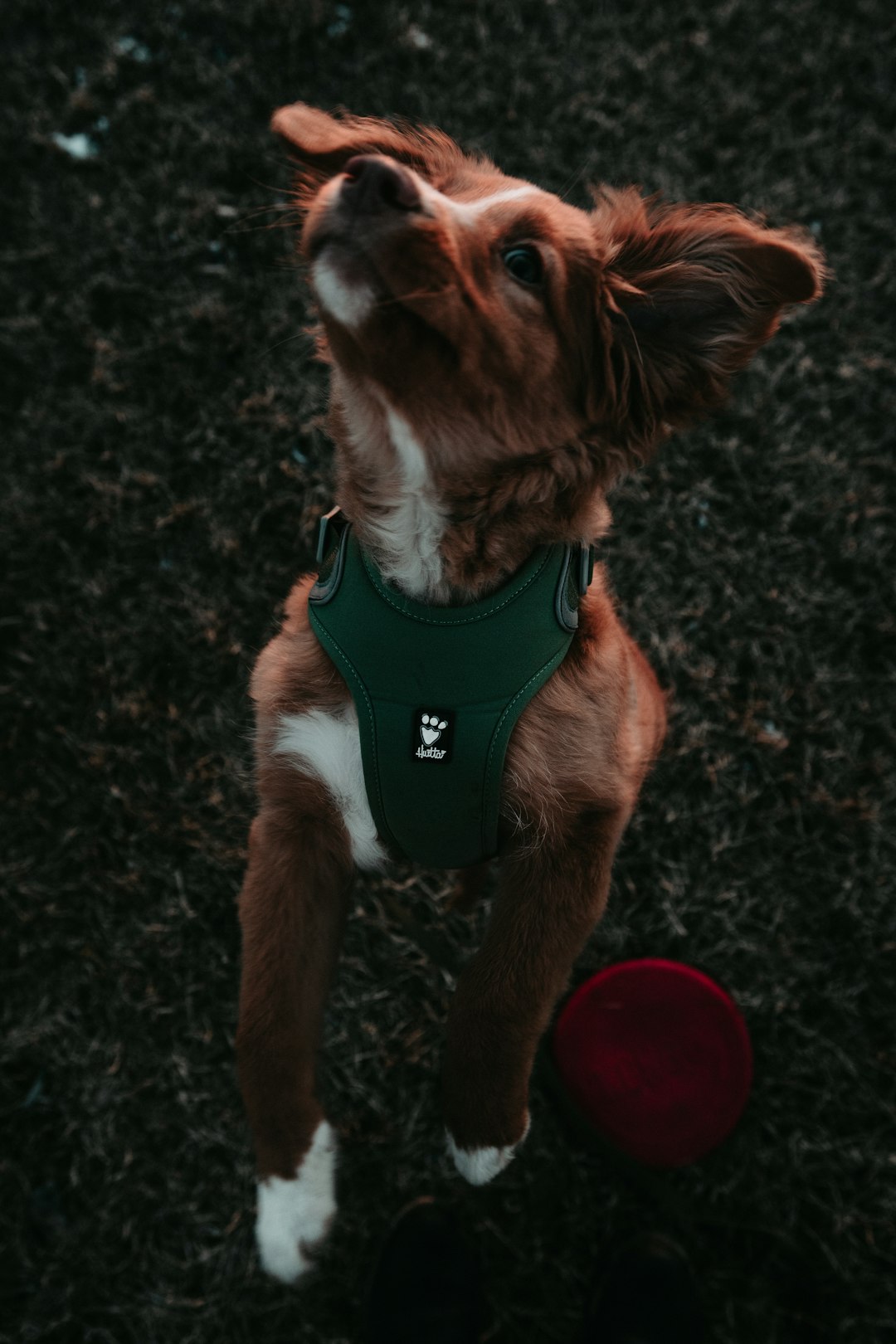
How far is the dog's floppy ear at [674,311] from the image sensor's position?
1.67 metres

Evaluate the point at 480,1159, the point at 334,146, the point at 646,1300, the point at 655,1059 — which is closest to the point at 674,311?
the point at 334,146

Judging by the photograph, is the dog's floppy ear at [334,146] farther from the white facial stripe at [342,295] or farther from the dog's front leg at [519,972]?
the dog's front leg at [519,972]

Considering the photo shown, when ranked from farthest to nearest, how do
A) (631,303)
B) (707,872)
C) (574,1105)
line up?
(707,872) → (574,1105) → (631,303)

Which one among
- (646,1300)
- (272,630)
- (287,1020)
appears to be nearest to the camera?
(287,1020)

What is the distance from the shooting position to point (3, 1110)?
2.95 meters

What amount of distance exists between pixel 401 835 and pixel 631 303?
50.7 inches

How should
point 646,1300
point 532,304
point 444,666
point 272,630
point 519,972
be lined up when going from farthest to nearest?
point 272,630
point 646,1300
point 519,972
point 444,666
point 532,304

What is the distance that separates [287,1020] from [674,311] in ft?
5.99

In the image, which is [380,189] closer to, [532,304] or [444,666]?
[532,304]

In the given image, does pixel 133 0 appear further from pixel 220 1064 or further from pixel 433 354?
pixel 220 1064

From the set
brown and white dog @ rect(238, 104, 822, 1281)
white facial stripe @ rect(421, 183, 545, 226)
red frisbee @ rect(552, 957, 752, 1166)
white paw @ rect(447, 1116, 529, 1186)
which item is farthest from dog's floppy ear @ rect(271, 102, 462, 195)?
red frisbee @ rect(552, 957, 752, 1166)

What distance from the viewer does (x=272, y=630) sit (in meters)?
3.21

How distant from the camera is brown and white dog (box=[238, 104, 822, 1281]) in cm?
163

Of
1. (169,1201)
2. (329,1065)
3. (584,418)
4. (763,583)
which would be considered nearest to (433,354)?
(584,418)
